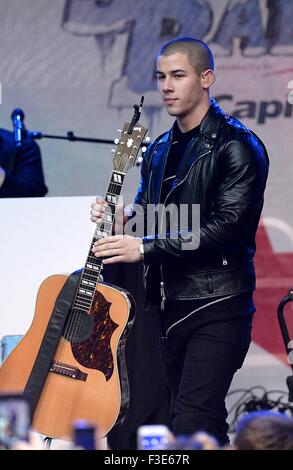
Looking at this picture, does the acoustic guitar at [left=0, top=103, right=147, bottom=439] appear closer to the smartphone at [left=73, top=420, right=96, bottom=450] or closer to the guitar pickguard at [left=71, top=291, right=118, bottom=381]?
the guitar pickguard at [left=71, top=291, right=118, bottom=381]

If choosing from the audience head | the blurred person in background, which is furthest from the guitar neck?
the audience head

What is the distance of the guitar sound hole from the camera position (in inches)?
173

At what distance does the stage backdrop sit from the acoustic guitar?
2.36 metres

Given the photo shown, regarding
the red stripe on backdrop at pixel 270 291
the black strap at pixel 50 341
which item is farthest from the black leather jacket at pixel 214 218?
the red stripe on backdrop at pixel 270 291

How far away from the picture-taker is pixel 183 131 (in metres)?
4.50

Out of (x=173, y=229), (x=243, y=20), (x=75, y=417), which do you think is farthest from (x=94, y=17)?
(x=75, y=417)

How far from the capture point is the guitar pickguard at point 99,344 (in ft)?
14.2

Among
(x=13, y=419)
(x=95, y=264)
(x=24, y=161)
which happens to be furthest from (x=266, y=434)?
(x=24, y=161)

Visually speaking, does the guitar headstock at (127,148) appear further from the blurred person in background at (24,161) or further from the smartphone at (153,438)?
the smartphone at (153,438)

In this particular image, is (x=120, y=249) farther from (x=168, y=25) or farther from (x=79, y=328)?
(x=168, y=25)

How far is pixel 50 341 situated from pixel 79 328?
140 millimetres

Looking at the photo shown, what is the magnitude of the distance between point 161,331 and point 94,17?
306 centimetres

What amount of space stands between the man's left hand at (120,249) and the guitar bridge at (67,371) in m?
0.50

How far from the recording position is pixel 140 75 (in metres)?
6.87
